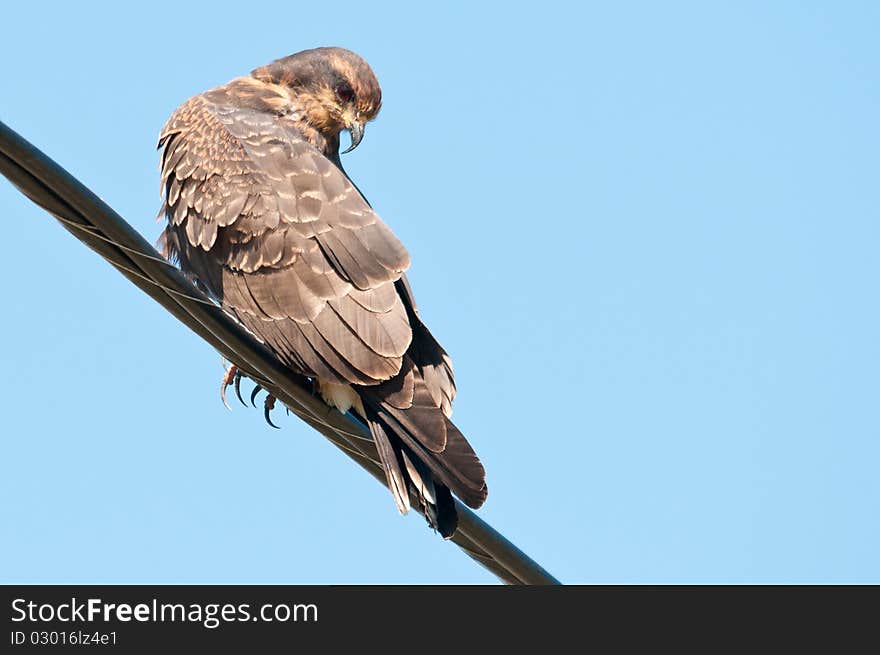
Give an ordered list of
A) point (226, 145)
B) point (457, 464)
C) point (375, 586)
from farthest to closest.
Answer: point (226, 145), point (375, 586), point (457, 464)

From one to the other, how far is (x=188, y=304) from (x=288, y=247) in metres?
1.84

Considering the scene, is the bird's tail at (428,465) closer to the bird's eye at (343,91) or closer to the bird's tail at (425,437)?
the bird's tail at (425,437)

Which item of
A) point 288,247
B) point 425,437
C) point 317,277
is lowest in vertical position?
point 425,437

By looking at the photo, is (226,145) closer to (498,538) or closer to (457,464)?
(457,464)

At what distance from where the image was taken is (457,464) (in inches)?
197

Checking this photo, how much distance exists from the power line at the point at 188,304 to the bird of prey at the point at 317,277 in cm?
20

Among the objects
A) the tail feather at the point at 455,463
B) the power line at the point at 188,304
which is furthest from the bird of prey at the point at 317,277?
the power line at the point at 188,304

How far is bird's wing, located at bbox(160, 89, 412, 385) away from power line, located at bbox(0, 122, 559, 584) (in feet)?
1.87

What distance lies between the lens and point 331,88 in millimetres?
7617

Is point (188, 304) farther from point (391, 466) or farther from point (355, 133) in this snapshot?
point (355, 133)

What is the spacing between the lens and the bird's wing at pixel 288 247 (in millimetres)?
5602

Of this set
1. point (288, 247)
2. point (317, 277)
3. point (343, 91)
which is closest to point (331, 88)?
point (343, 91)
